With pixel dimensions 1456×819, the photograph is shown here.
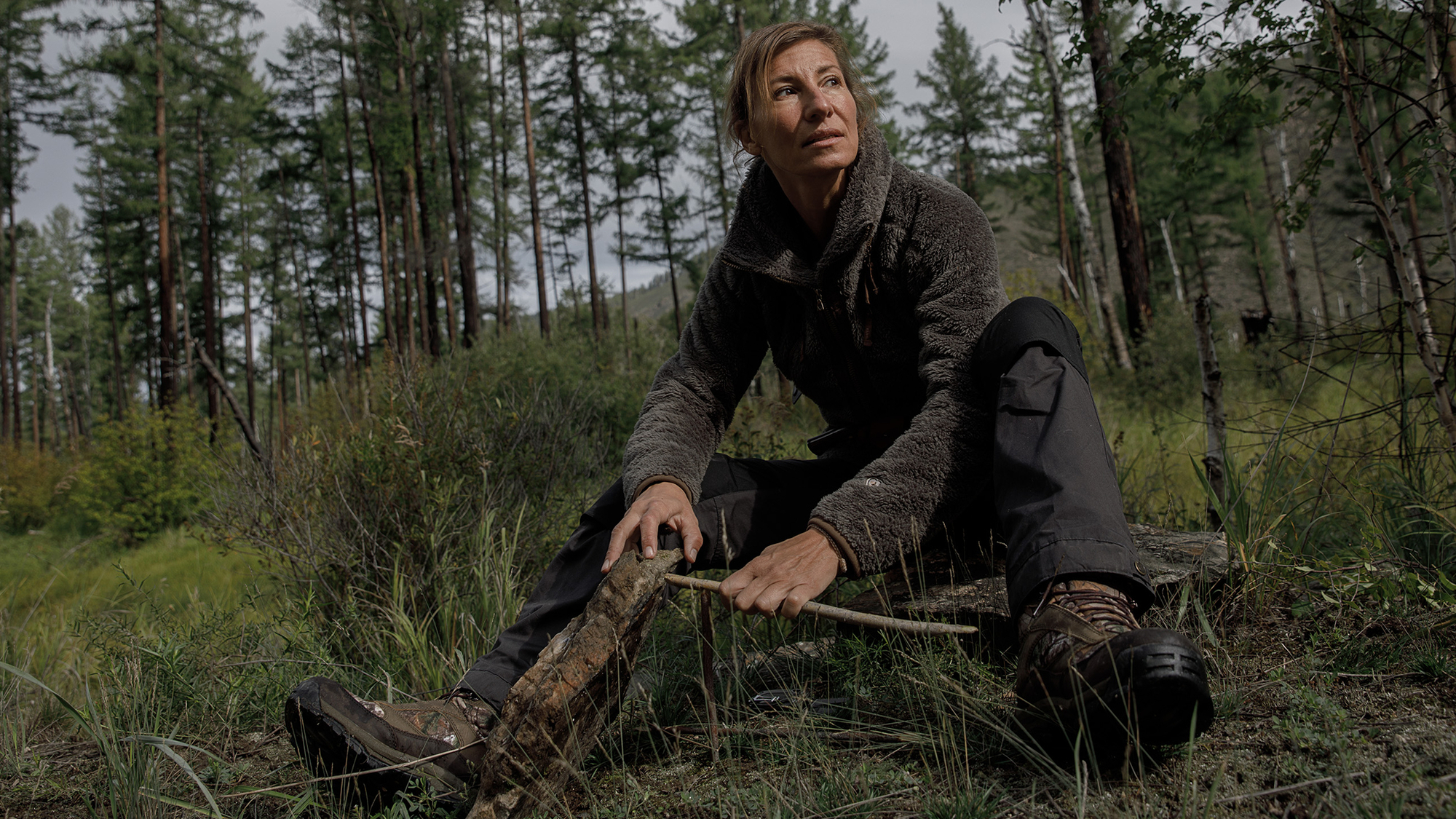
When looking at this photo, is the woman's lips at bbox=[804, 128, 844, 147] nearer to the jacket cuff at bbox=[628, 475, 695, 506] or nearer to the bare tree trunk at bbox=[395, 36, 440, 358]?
the jacket cuff at bbox=[628, 475, 695, 506]

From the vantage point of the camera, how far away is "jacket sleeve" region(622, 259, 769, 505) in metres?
2.14

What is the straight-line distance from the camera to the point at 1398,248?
7.39 feet

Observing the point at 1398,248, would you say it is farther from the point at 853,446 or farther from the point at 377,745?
the point at 377,745

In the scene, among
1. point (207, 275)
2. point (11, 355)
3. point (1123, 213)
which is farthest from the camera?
point (11, 355)

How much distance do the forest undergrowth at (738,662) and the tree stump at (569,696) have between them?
0.09 m

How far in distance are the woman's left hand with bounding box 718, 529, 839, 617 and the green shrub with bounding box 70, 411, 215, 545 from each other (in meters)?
15.3

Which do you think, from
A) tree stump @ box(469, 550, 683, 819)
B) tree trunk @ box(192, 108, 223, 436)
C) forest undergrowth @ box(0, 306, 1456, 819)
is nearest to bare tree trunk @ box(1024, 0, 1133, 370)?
forest undergrowth @ box(0, 306, 1456, 819)

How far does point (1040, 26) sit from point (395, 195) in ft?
76.7

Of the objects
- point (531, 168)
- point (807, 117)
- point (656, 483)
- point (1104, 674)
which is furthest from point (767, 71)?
point (531, 168)

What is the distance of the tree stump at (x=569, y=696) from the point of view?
141 centimetres

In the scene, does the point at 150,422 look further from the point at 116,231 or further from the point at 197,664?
the point at 116,231

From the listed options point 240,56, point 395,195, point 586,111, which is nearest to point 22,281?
point 395,195

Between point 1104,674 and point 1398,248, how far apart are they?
1.98 meters

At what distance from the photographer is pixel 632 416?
9.48 m
